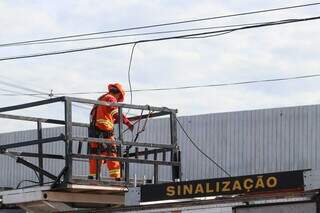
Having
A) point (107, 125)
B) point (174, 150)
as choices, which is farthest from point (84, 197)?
point (174, 150)

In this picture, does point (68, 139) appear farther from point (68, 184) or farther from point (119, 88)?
point (119, 88)

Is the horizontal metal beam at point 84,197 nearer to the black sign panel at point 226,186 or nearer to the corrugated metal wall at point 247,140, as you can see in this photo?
the black sign panel at point 226,186

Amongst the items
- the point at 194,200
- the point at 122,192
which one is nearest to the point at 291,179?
the point at 194,200

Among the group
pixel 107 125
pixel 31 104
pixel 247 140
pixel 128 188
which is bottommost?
pixel 128 188

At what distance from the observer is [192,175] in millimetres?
25859

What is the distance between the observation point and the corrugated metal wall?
2389 cm

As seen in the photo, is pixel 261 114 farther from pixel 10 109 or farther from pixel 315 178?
pixel 315 178

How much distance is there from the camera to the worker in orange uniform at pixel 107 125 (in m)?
9.83

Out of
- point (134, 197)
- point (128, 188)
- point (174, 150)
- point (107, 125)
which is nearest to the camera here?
point (134, 197)

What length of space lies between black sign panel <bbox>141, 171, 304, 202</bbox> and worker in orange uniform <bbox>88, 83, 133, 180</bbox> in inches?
65.4

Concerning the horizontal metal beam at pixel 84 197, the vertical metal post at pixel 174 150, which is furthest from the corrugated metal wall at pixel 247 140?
the horizontal metal beam at pixel 84 197

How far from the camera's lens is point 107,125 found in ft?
33.3

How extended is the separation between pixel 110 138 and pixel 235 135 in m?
15.4

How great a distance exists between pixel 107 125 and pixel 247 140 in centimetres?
1541
